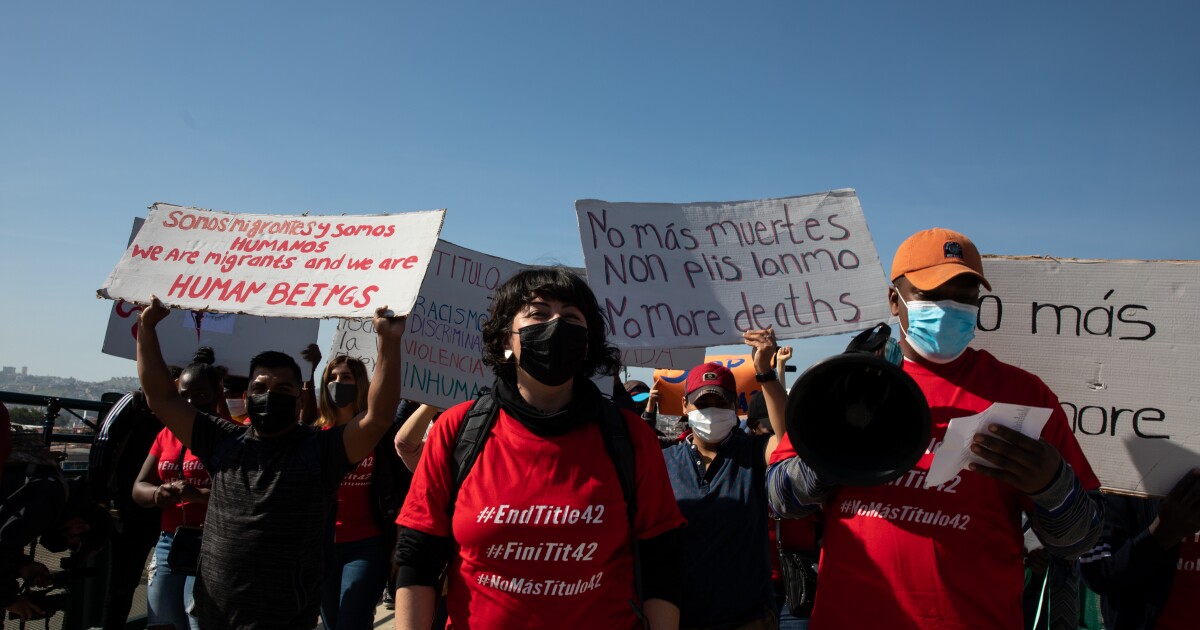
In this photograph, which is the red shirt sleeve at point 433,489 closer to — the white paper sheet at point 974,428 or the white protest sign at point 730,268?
the white paper sheet at point 974,428

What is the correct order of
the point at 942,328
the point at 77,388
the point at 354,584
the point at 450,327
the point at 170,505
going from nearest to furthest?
the point at 942,328 → the point at 170,505 → the point at 354,584 → the point at 450,327 → the point at 77,388

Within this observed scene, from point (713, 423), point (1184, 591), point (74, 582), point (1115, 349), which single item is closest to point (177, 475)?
point (74, 582)

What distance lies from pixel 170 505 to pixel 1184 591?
186 inches

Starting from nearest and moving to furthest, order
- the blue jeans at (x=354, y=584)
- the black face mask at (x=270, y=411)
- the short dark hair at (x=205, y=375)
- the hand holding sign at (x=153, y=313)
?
1. the black face mask at (x=270, y=411)
2. the hand holding sign at (x=153, y=313)
3. the blue jeans at (x=354, y=584)
4. the short dark hair at (x=205, y=375)

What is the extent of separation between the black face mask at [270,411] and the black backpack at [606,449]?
4.84 feet

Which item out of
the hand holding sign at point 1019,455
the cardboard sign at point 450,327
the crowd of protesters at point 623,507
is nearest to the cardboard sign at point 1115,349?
the crowd of protesters at point 623,507

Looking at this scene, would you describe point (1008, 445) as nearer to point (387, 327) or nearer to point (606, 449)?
point (606, 449)

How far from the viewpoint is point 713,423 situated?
4.01 metres

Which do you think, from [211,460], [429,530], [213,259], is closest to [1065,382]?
[429,530]

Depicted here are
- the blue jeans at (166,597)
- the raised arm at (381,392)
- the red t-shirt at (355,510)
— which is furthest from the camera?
the red t-shirt at (355,510)

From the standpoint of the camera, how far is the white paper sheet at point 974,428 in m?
1.96

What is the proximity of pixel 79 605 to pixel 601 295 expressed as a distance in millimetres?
4338

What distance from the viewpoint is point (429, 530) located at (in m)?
2.34

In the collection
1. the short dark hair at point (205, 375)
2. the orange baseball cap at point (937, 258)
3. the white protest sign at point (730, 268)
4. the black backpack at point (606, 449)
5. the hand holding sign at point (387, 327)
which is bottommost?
the black backpack at point (606, 449)
